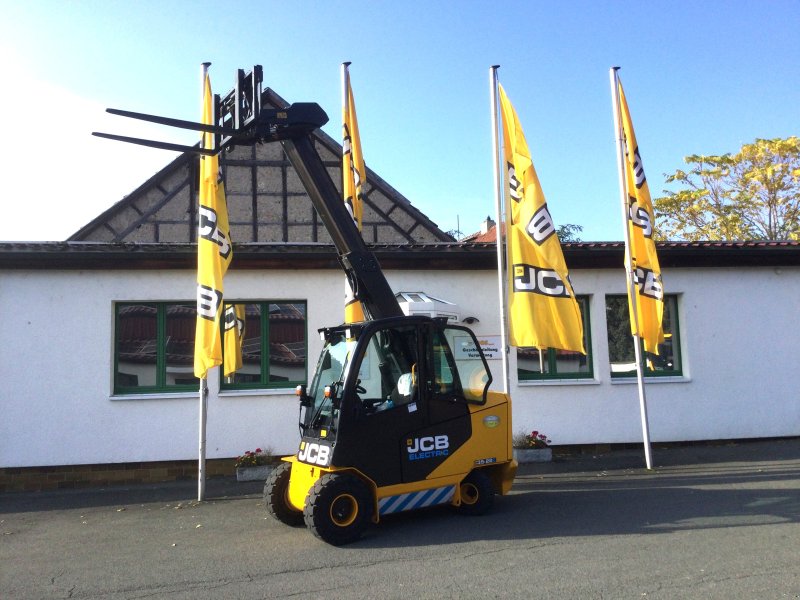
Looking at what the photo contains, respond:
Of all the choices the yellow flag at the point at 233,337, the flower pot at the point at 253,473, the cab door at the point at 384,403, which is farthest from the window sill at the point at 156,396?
the cab door at the point at 384,403

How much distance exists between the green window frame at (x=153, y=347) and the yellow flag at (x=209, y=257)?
2.62m

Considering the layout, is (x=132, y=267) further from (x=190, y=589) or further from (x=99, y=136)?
(x=190, y=589)

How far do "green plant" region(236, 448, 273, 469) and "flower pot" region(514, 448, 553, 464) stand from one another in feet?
12.4

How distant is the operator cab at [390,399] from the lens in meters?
6.55

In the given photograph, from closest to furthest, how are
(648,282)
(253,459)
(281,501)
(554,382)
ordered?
(281,501) < (648,282) < (253,459) < (554,382)

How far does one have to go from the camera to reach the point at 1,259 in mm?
10156

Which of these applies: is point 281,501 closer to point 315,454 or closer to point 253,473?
point 315,454

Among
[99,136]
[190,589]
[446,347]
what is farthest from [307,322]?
[190,589]

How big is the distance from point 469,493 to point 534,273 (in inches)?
127

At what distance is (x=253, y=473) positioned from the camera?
32.6 feet

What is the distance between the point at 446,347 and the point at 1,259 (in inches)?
281

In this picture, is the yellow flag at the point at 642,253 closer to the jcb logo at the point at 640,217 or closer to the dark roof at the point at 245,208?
the jcb logo at the point at 640,217

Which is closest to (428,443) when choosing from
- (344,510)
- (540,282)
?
(344,510)

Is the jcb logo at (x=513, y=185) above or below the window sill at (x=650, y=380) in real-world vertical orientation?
above
